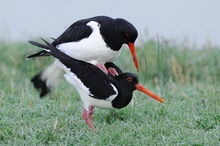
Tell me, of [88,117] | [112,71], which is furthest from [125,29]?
[88,117]

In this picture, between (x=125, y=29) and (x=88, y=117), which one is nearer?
(x=125, y=29)

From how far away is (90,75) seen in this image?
18.2 ft

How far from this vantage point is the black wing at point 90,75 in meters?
5.45

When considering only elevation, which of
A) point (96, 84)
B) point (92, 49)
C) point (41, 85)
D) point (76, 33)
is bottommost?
point (41, 85)

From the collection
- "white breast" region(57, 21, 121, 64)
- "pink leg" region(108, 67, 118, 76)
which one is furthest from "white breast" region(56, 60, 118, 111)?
"pink leg" region(108, 67, 118, 76)

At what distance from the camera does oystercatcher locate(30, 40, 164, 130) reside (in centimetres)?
547

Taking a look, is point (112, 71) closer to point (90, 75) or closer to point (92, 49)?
point (90, 75)

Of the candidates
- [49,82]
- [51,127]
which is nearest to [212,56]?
[49,82]

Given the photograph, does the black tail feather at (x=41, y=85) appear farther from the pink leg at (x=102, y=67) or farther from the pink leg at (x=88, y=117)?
the pink leg at (x=102, y=67)

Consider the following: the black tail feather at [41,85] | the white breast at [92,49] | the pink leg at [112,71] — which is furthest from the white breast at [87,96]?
the black tail feather at [41,85]

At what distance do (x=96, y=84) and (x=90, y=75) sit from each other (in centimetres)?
12

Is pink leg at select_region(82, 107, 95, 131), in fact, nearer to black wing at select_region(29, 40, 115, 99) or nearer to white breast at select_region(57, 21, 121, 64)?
black wing at select_region(29, 40, 115, 99)

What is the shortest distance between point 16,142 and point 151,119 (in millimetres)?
1519

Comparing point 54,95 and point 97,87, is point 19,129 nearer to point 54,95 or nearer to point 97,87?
point 97,87
